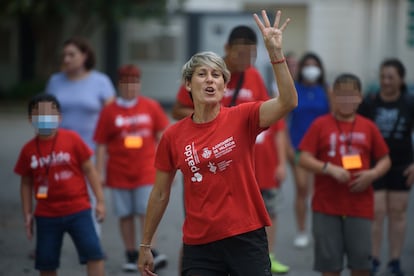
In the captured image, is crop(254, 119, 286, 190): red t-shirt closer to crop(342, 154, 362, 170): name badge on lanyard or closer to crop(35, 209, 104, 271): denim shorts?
crop(342, 154, 362, 170): name badge on lanyard

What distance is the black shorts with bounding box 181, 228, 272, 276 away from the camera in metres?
4.67

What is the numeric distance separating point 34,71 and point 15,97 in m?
2.06

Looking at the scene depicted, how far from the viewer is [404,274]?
7.92 meters

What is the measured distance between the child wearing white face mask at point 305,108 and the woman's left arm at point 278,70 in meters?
4.59

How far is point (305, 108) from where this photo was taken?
29.8 ft

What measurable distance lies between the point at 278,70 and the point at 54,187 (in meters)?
2.55

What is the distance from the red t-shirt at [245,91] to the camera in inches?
262

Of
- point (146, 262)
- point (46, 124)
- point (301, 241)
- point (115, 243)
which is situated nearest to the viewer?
point (146, 262)

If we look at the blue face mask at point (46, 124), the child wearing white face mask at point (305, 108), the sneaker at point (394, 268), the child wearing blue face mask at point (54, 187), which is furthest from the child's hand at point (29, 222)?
the child wearing white face mask at point (305, 108)

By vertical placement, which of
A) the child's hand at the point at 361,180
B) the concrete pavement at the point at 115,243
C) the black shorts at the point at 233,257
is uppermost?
the child's hand at the point at 361,180

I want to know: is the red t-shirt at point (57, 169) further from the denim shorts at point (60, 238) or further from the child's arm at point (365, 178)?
the child's arm at point (365, 178)

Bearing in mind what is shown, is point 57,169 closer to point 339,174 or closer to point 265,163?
point 265,163

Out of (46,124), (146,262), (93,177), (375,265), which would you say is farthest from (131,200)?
(146,262)

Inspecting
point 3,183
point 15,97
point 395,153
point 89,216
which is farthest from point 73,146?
point 15,97
